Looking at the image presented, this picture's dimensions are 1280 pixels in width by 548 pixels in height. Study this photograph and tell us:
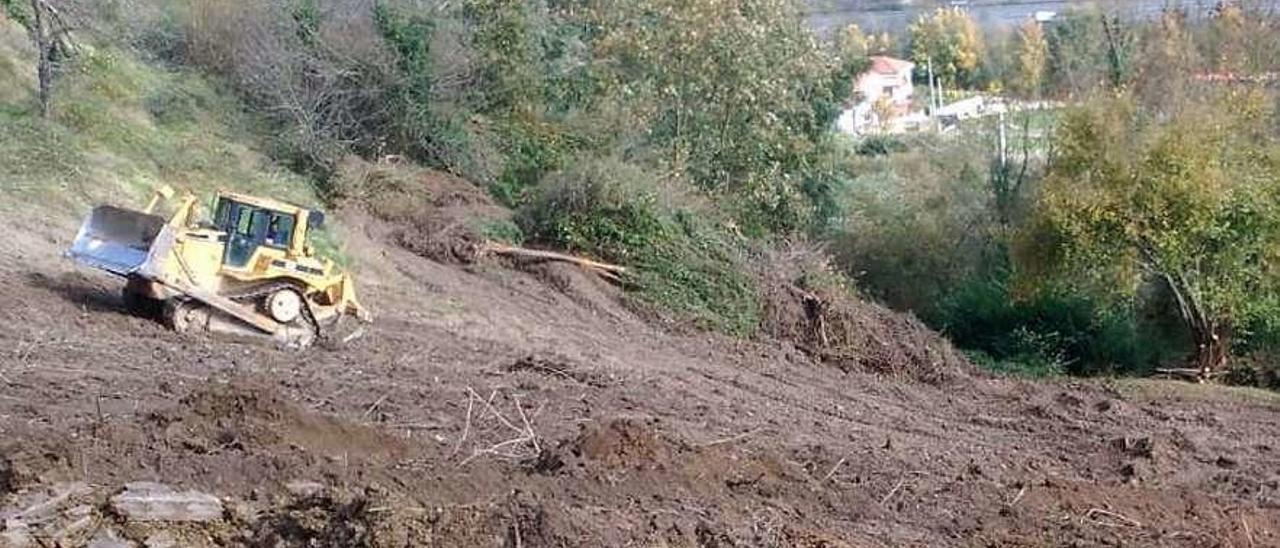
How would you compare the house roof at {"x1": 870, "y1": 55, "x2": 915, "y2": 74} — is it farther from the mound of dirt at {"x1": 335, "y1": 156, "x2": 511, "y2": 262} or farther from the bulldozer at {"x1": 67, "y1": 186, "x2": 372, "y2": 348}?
the bulldozer at {"x1": 67, "y1": 186, "x2": 372, "y2": 348}

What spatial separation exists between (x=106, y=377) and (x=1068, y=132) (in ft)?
52.2

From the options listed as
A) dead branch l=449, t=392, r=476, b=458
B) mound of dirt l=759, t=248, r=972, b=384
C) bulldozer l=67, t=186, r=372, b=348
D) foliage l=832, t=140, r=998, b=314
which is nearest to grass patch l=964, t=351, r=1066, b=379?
mound of dirt l=759, t=248, r=972, b=384

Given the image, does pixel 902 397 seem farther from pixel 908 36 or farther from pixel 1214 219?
pixel 908 36

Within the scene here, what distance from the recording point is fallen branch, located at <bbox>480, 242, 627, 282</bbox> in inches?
1019

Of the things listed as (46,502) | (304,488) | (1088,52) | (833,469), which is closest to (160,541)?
(46,502)

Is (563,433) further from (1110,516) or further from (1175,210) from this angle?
(1175,210)

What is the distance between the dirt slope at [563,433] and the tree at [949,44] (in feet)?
156

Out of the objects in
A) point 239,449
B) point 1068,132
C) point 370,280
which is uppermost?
point 1068,132

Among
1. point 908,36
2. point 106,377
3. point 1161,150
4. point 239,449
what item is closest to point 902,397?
point 1161,150

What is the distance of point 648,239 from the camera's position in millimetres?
26141

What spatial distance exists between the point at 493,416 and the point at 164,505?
17.4 feet

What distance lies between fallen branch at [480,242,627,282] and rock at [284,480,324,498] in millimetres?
15391

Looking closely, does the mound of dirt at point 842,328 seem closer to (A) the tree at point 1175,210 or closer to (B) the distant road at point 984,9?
(A) the tree at point 1175,210

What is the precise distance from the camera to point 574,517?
979cm
